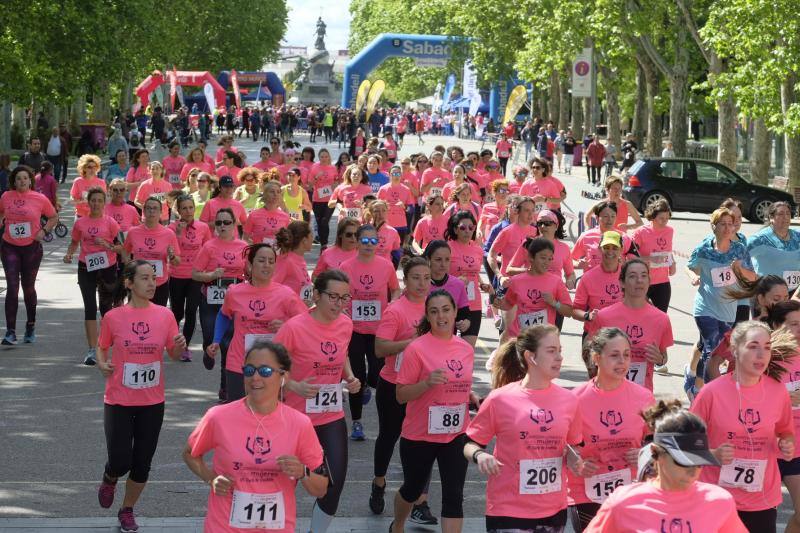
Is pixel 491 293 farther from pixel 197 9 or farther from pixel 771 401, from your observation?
pixel 197 9

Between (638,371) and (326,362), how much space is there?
211cm

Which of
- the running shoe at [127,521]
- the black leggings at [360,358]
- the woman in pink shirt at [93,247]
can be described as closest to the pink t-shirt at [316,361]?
the running shoe at [127,521]

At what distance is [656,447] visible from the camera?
16.0 ft

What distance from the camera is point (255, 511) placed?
581 cm

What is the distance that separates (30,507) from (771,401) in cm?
458

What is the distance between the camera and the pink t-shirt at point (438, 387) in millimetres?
7492

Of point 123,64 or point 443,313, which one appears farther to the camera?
point 123,64

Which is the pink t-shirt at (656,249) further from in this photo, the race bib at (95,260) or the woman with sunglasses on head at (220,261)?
the race bib at (95,260)

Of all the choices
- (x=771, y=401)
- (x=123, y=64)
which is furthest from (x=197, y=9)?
(x=771, y=401)

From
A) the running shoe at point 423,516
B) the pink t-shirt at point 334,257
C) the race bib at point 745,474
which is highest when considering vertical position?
the pink t-shirt at point 334,257

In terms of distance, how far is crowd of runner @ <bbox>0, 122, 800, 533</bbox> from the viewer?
5.88 m

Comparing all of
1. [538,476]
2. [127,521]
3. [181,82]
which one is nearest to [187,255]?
[127,521]

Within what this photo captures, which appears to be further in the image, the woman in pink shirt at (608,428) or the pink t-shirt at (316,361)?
the pink t-shirt at (316,361)

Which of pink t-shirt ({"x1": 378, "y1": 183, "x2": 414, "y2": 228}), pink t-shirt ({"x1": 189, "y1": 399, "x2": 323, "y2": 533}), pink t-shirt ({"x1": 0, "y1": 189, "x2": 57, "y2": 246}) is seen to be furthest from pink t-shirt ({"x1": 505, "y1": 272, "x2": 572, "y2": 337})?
pink t-shirt ({"x1": 378, "y1": 183, "x2": 414, "y2": 228})
